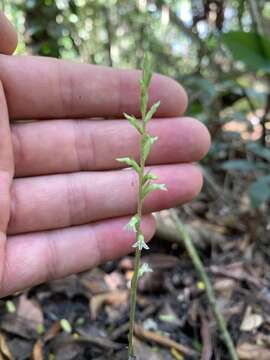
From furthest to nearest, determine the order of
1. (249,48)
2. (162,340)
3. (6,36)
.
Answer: (249,48), (162,340), (6,36)

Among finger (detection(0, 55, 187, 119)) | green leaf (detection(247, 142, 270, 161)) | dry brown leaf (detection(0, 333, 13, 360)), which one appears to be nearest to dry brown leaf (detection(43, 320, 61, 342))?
dry brown leaf (detection(0, 333, 13, 360))

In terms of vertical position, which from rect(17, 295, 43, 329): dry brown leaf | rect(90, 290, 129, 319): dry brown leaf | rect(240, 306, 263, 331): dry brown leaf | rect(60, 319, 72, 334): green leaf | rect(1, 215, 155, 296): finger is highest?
rect(1, 215, 155, 296): finger

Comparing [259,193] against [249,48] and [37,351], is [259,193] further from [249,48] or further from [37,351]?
[37,351]

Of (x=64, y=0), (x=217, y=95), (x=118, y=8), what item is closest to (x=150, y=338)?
(x=217, y=95)

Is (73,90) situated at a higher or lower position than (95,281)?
higher

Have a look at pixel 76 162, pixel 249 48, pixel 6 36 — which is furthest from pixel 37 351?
pixel 249 48

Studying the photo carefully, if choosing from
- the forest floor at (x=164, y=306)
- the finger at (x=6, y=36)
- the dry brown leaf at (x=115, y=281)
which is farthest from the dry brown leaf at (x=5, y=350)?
the finger at (x=6, y=36)

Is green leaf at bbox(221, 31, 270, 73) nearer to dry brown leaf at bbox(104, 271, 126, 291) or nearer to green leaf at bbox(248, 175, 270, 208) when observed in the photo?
green leaf at bbox(248, 175, 270, 208)

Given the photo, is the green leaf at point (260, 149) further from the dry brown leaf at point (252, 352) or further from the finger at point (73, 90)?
the dry brown leaf at point (252, 352)
